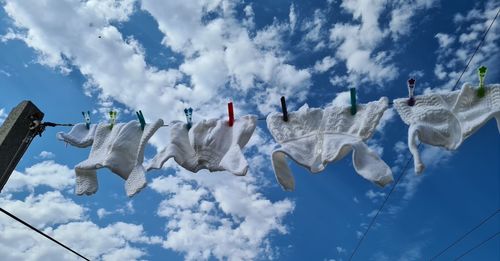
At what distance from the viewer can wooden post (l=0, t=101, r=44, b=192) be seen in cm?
308

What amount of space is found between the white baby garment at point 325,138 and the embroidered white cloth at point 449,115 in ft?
0.65

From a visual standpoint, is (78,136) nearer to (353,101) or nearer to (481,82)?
(353,101)

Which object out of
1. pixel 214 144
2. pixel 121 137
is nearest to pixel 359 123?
pixel 214 144

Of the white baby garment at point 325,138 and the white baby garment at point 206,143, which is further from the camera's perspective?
the white baby garment at point 206,143

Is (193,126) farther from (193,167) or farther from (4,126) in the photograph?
(4,126)

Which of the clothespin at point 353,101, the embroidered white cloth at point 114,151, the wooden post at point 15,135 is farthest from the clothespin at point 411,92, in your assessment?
the wooden post at point 15,135

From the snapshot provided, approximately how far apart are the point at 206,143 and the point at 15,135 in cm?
138

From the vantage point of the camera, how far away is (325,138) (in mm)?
2943

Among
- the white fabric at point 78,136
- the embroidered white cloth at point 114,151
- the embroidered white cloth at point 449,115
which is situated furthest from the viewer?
the white fabric at point 78,136

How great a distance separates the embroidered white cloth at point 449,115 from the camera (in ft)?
8.77

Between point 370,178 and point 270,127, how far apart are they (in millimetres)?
779

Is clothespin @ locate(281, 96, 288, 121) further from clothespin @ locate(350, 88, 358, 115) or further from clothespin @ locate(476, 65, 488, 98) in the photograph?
clothespin @ locate(476, 65, 488, 98)

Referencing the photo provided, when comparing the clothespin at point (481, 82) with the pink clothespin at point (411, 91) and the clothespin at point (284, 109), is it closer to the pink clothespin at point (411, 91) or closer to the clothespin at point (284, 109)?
the pink clothespin at point (411, 91)

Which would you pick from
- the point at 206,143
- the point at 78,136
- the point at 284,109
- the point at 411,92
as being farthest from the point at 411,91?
the point at 78,136
